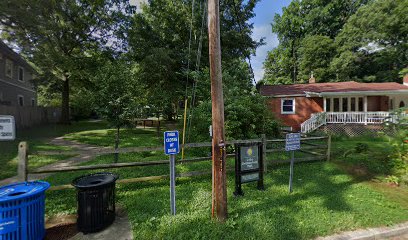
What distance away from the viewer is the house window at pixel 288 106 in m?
19.1

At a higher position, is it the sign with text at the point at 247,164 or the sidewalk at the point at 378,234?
the sign with text at the point at 247,164

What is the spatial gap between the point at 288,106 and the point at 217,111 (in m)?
17.2

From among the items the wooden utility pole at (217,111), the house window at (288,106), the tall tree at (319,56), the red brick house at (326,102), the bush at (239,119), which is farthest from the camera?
the tall tree at (319,56)

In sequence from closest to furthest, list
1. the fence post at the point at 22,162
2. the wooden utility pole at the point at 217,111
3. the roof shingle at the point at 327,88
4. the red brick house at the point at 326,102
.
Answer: the wooden utility pole at the point at 217,111
the fence post at the point at 22,162
the red brick house at the point at 326,102
the roof shingle at the point at 327,88

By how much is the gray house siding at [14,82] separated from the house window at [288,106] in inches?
922

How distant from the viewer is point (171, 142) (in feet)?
13.2

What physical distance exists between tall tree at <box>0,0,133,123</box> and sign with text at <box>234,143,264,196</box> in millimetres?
14773

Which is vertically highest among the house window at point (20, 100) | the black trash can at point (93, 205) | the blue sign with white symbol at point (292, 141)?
the house window at point (20, 100)

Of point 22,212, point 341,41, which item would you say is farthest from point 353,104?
point 22,212

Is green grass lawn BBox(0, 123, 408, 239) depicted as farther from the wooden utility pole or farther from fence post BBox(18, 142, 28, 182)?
fence post BBox(18, 142, 28, 182)

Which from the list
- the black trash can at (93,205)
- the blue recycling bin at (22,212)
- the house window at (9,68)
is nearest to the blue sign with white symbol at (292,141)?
the black trash can at (93,205)

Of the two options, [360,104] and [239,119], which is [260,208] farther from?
[360,104]

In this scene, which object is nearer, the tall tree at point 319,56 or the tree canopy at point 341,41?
the tree canopy at point 341,41

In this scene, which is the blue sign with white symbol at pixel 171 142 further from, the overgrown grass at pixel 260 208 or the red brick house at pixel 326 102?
the red brick house at pixel 326 102
